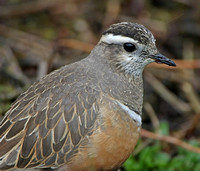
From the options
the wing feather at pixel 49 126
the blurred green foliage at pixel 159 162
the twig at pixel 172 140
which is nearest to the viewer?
the wing feather at pixel 49 126

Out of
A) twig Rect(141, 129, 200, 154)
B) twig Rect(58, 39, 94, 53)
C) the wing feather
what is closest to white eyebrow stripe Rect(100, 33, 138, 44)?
the wing feather

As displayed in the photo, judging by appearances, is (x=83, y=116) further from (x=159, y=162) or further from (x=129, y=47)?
(x=159, y=162)

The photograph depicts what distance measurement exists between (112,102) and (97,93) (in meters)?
0.18

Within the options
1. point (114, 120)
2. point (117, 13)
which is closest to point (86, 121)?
point (114, 120)

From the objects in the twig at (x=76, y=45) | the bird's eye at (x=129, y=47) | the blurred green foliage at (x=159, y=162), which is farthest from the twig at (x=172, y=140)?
the twig at (x=76, y=45)

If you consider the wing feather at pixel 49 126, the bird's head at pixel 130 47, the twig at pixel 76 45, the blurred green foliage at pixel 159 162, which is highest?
the bird's head at pixel 130 47

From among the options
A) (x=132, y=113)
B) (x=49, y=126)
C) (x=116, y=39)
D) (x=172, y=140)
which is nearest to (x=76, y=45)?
(x=172, y=140)

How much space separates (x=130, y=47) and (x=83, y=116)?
0.92 meters

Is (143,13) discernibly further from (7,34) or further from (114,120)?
(114,120)

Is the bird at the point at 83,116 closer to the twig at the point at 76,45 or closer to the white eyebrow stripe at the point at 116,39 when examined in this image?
the white eyebrow stripe at the point at 116,39

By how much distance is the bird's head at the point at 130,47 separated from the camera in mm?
4758

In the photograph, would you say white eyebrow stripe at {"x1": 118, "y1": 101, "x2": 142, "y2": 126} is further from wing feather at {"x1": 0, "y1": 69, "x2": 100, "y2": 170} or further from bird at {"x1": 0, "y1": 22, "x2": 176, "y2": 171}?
wing feather at {"x1": 0, "y1": 69, "x2": 100, "y2": 170}

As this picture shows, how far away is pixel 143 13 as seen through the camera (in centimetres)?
880

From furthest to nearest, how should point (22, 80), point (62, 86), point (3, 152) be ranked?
point (22, 80), point (62, 86), point (3, 152)
